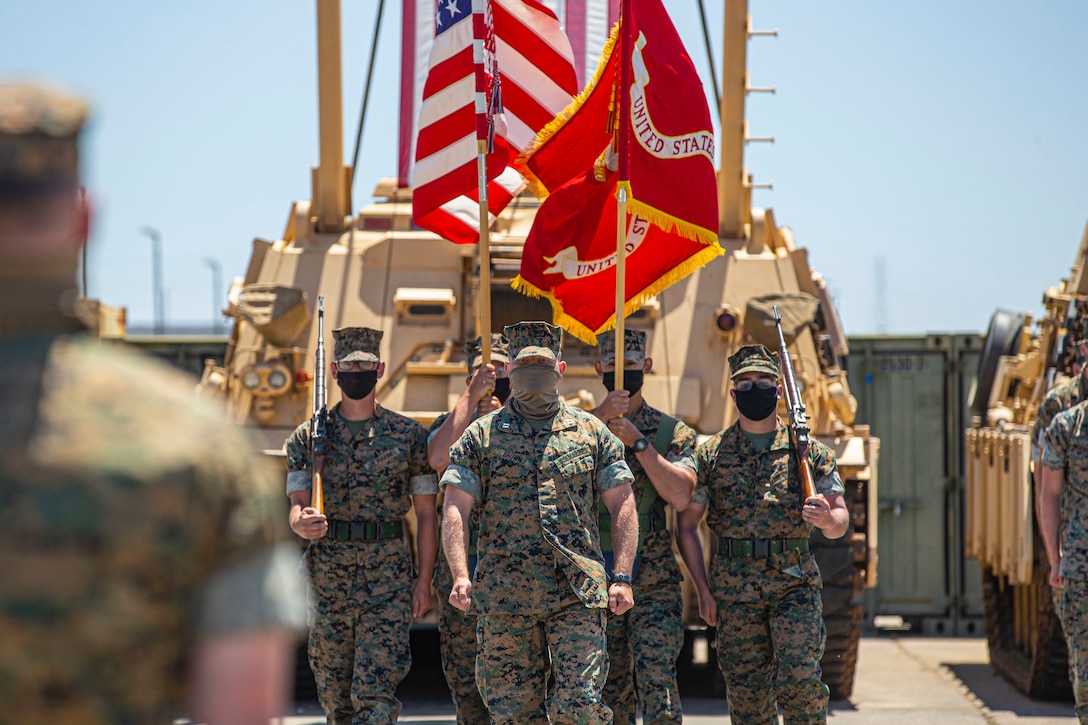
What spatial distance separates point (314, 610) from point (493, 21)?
310 cm

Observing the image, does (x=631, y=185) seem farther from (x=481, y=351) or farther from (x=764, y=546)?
(x=764, y=546)

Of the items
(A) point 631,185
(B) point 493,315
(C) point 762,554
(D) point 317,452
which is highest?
(A) point 631,185

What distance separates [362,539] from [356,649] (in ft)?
1.42

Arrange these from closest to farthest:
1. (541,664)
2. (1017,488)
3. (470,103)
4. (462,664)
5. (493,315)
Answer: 1. (541,664)
2. (462,664)
3. (470,103)
4. (493,315)
5. (1017,488)

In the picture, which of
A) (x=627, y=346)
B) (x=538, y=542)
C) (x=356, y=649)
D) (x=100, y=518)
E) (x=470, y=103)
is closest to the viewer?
(x=100, y=518)

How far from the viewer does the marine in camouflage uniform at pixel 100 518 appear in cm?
214

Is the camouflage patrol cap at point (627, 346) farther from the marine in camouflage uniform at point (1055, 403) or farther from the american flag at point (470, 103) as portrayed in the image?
the marine in camouflage uniform at point (1055, 403)

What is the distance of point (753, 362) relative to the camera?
6.28 m

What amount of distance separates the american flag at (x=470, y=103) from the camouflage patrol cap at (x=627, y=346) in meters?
1.18

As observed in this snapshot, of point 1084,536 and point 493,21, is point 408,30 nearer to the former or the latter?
point 493,21

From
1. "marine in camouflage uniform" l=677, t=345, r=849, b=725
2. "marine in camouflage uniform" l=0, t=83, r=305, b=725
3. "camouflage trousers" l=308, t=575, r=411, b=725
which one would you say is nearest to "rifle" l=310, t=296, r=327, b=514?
"camouflage trousers" l=308, t=575, r=411, b=725

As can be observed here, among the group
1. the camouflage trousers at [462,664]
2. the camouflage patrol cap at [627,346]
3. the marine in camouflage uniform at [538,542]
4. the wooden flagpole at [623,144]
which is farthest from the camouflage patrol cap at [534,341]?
the camouflage trousers at [462,664]

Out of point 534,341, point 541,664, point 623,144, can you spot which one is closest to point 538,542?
point 541,664

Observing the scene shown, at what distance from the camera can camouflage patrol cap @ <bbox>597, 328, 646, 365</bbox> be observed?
653 cm
